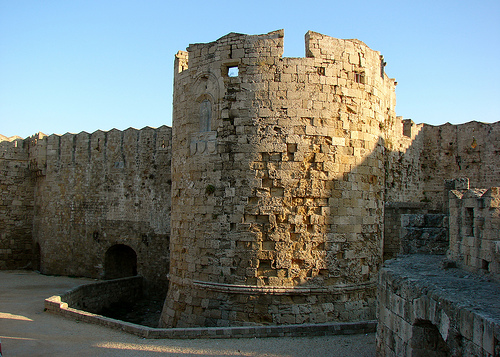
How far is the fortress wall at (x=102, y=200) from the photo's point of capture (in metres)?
15.3

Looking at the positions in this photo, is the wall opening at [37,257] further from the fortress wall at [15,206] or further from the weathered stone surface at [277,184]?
the weathered stone surface at [277,184]

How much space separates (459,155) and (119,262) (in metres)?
14.9

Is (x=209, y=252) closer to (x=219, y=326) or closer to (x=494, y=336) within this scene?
(x=219, y=326)

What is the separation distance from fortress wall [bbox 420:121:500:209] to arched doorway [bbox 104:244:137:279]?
41.3 ft

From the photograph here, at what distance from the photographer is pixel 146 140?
1582 cm

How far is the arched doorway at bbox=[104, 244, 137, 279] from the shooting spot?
643 inches

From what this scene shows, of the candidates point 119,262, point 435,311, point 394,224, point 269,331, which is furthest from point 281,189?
point 119,262

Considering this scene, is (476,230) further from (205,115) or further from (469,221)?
(205,115)

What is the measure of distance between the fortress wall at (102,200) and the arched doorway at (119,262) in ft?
0.61

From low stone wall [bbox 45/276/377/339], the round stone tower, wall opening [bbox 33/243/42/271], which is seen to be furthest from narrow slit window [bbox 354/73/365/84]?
wall opening [bbox 33/243/42/271]

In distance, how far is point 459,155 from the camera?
18.5m

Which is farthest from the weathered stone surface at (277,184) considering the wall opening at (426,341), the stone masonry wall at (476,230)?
the wall opening at (426,341)

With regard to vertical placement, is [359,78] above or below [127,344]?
above

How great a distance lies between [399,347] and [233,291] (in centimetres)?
398
